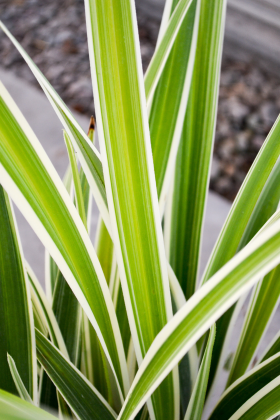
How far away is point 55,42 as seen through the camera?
4.66ft

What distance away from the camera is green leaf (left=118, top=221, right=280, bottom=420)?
184mm

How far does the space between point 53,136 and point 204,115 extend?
2.82ft

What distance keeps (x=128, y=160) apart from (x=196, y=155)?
0.14 meters

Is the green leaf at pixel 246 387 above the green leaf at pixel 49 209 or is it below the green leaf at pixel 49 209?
below

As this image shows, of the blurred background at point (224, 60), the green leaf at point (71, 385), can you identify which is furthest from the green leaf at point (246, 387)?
the blurred background at point (224, 60)

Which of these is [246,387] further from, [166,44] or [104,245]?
[166,44]

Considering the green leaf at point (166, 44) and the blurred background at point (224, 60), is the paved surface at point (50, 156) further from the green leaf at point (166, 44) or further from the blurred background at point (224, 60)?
the green leaf at point (166, 44)

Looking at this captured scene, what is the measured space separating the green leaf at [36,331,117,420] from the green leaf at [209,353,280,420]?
0.10m

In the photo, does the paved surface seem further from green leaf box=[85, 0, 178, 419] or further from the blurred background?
green leaf box=[85, 0, 178, 419]

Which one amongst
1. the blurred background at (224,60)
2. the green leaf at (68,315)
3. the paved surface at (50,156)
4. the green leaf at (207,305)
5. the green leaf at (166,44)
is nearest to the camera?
the green leaf at (207,305)

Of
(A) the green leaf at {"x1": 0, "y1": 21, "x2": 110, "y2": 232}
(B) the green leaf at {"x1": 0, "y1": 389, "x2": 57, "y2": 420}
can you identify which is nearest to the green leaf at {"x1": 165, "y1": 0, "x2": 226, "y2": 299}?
(A) the green leaf at {"x1": 0, "y1": 21, "x2": 110, "y2": 232}

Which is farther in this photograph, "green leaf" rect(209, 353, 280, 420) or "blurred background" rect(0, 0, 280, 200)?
"blurred background" rect(0, 0, 280, 200)

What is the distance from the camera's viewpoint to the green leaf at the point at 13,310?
302 mm

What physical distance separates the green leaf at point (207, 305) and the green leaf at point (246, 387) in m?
0.12
